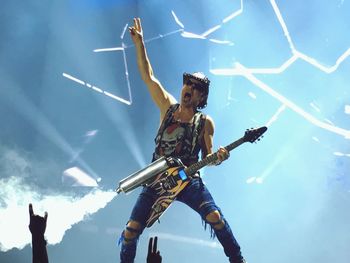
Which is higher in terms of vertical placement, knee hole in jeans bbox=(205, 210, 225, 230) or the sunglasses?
the sunglasses

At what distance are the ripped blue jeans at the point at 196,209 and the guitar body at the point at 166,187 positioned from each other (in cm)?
4

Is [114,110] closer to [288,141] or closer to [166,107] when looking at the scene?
[288,141]

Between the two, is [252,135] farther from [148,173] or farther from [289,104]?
[289,104]

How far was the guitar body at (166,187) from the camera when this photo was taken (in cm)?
374

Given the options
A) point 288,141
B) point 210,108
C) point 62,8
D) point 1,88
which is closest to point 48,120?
point 1,88

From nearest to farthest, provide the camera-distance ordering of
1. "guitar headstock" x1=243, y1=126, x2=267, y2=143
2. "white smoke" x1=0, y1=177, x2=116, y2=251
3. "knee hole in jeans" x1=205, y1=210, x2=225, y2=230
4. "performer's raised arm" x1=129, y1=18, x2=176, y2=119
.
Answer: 1. "knee hole in jeans" x1=205, y1=210, x2=225, y2=230
2. "guitar headstock" x1=243, y1=126, x2=267, y2=143
3. "performer's raised arm" x1=129, y1=18, x2=176, y2=119
4. "white smoke" x1=0, y1=177, x2=116, y2=251

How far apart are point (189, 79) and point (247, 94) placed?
513 centimetres

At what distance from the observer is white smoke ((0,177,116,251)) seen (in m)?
6.93

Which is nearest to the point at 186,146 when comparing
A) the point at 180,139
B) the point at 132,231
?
the point at 180,139

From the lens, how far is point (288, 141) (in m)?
8.91

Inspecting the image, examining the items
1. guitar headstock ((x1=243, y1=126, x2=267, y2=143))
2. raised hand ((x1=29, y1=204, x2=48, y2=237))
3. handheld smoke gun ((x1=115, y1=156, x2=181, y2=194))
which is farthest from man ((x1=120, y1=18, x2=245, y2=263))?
raised hand ((x1=29, y1=204, x2=48, y2=237))

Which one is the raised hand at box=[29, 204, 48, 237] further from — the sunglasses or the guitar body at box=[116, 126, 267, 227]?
the sunglasses

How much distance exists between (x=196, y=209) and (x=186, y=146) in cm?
56

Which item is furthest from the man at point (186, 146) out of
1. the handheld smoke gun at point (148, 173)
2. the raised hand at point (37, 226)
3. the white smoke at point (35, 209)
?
the white smoke at point (35, 209)
